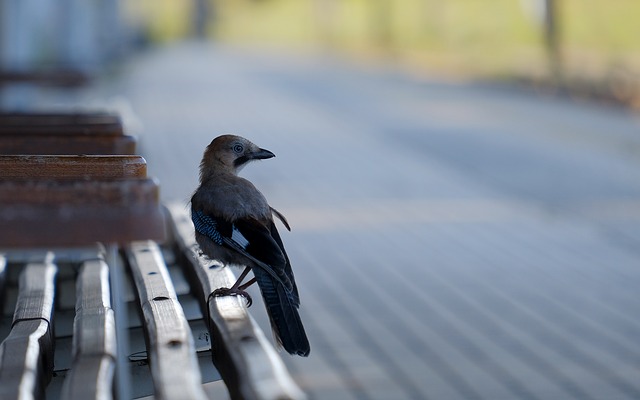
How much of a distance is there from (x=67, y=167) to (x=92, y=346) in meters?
0.46

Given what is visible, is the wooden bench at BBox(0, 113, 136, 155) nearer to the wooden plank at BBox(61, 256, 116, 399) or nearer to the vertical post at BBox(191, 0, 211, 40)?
the wooden plank at BBox(61, 256, 116, 399)

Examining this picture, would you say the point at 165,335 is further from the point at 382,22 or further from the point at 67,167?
the point at 382,22

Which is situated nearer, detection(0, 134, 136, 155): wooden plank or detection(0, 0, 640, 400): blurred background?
detection(0, 134, 136, 155): wooden plank

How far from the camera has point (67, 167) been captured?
9.05ft

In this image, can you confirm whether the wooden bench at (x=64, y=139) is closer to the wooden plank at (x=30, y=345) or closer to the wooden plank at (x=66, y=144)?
the wooden plank at (x=66, y=144)

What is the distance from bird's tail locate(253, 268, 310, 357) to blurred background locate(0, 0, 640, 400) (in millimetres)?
2779

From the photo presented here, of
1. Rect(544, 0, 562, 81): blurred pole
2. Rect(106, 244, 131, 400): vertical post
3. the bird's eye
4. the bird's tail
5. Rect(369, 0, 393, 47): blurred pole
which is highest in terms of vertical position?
the bird's eye

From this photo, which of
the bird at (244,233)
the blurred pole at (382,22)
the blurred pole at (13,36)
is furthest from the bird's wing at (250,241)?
the blurred pole at (382,22)

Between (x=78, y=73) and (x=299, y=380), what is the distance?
577 centimetres

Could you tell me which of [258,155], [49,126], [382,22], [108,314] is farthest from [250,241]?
[382,22]

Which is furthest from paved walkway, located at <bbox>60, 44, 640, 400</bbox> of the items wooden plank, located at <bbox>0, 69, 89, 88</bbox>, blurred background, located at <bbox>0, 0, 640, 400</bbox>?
wooden plank, located at <bbox>0, 69, 89, 88</bbox>

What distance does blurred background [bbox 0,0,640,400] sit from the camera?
6488 millimetres

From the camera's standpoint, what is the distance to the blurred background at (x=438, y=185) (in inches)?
255

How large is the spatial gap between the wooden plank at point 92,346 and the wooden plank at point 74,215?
25 cm
